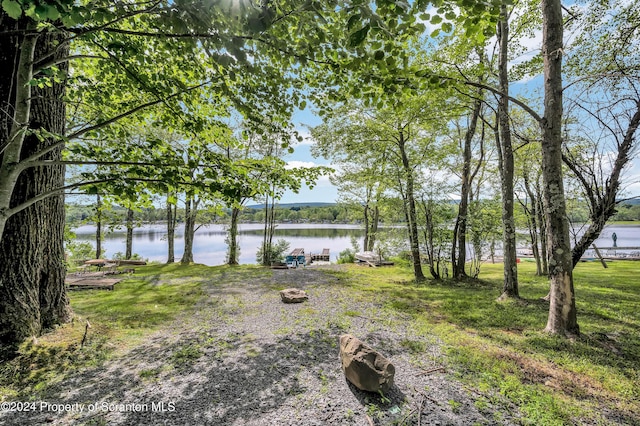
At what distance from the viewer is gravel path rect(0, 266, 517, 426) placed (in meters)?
2.82

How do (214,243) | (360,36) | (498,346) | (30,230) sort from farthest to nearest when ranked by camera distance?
1. (214,243)
2. (498,346)
3. (30,230)
4. (360,36)

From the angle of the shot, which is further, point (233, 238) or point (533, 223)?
point (233, 238)

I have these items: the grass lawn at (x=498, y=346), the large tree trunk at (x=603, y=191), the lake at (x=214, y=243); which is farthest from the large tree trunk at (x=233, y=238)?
the large tree trunk at (x=603, y=191)

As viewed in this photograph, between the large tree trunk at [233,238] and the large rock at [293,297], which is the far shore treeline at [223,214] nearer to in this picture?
the large tree trunk at [233,238]

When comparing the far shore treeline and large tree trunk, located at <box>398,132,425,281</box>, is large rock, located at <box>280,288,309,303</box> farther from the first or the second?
large tree trunk, located at <box>398,132,425,281</box>

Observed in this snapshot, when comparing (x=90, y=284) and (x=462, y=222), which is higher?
(x=462, y=222)

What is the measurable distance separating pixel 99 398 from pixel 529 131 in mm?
14107

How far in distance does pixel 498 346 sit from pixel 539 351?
1.80 feet

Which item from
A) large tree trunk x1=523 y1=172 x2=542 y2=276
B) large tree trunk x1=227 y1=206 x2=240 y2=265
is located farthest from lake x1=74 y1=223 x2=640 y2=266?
large tree trunk x1=227 y1=206 x2=240 y2=265

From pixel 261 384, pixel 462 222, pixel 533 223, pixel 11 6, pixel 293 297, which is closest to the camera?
pixel 11 6

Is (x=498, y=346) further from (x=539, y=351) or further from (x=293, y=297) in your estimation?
(x=293, y=297)

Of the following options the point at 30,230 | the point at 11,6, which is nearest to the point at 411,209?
the point at 30,230

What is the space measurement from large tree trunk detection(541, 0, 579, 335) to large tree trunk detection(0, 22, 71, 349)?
294 inches

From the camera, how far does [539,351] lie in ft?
13.7
